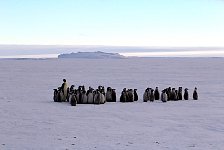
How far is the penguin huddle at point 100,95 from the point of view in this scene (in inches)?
594

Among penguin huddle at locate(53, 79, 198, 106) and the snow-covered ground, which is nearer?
the snow-covered ground

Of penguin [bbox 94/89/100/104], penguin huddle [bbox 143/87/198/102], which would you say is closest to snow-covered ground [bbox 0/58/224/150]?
penguin [bbox 94/89/100/104]

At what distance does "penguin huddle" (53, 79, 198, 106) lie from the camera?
1509cm

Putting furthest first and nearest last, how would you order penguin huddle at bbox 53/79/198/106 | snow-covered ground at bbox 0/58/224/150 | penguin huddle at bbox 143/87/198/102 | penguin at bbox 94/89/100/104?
penguin huddle at bbox 143/87/198/102, penguin huddle at bbox 53/79/198/106, penguin at bbox 94/89/100/104, snow-covered ground at bbox 0/58/224/150

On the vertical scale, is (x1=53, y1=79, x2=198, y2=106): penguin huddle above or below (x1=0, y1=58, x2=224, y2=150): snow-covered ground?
above

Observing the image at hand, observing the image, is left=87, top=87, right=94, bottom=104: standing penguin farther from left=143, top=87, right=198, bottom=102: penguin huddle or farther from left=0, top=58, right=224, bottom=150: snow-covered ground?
left=143, top=87, right=198, bottom=102: penguin huddle

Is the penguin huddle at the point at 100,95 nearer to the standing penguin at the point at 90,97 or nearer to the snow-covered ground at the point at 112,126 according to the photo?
the standing penguin at the point at 90,97

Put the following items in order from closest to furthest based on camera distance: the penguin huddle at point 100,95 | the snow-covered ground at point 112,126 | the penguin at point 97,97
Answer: the snow-covered ground at point 112,126, the penguin at point 97,97, the penguin huddle at point 100,95

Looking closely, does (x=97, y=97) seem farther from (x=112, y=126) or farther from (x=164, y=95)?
(x=112, y=126)

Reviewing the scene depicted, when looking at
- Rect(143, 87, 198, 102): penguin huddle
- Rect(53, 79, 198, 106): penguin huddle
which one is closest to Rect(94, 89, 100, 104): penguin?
Rect(53, 79, 198, 106): penguin huddle

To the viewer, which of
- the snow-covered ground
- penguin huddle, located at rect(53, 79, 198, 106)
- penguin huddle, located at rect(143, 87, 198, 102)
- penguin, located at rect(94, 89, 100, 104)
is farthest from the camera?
penguin huddle, located at rect(143, 87, 198, 102)

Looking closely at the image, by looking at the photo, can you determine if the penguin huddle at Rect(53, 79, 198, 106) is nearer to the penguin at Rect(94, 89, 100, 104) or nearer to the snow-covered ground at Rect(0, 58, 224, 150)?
the penguin at Rect(94, 89, 100, 104)

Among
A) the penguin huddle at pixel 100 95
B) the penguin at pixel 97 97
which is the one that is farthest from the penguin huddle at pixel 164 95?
the penguin at pixel 97 97

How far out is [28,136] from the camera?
909 cm
